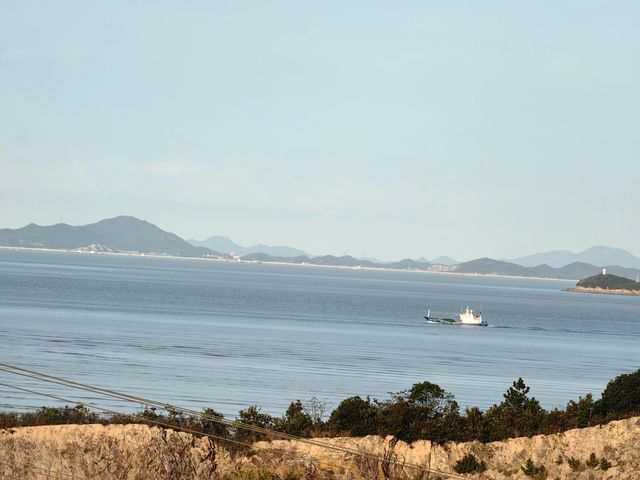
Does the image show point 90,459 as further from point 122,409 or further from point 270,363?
point 270,363

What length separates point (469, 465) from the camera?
3541cm

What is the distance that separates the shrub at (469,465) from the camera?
35344mm

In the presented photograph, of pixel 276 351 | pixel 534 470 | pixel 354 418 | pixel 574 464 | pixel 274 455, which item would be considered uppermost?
pixel 354 418

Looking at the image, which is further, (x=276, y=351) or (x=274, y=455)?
(x=276, y=351)

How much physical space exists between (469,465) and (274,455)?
6.38 metres

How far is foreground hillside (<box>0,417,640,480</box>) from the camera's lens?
34.8 meters

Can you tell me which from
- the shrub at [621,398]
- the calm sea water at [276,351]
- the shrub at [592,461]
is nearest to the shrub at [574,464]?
the shrub at [592,461]

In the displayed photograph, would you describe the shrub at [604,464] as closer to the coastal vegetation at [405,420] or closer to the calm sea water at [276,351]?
the coastal vegetation at [405,420]

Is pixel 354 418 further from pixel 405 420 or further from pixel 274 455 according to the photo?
pixel 274 455

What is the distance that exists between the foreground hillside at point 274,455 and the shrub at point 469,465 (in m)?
0.19

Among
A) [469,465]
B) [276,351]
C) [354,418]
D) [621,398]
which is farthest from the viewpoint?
[276,351]

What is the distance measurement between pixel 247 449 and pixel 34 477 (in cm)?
685

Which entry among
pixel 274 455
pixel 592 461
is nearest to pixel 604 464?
pixel 592 461

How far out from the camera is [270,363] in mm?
77000
